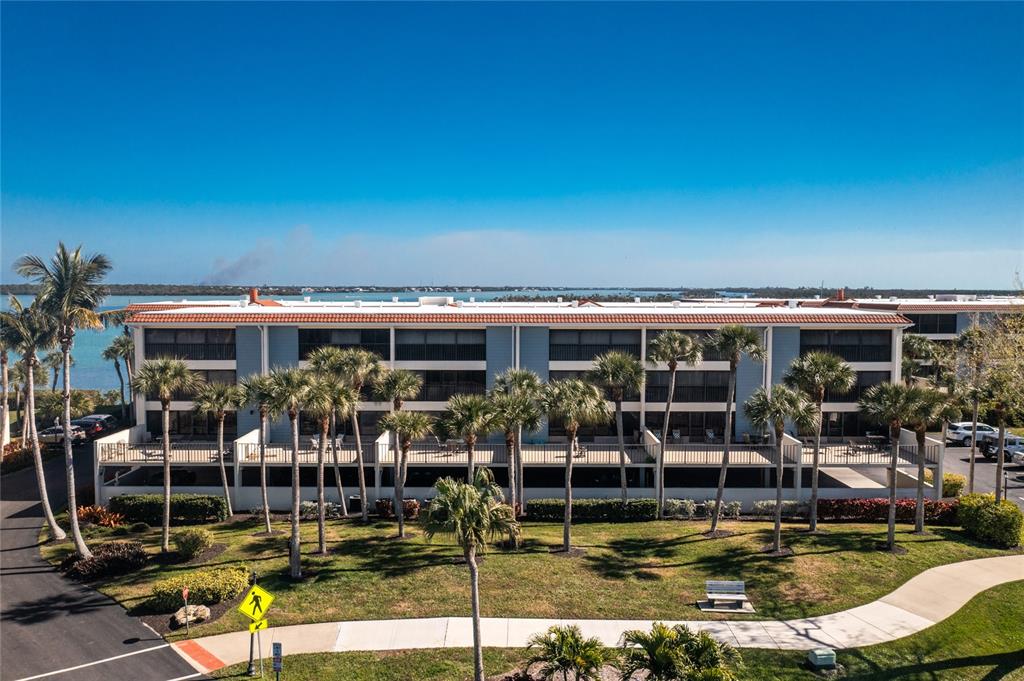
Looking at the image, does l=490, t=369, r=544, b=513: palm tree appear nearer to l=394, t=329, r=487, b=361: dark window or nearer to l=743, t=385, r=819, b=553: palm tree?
l=394, t=329, r=487, b=361: dark window

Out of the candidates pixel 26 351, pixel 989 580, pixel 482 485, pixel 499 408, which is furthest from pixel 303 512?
pixel 989 580

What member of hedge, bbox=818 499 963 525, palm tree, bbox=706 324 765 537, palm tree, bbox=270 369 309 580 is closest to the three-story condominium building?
hedge, bbox=818 499 963 525

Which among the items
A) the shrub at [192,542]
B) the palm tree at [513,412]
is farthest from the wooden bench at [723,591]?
the shrub at [192,542]

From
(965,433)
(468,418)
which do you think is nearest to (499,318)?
(468,418)

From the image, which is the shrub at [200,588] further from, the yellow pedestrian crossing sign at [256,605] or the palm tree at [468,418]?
the palm tree at [468,418]

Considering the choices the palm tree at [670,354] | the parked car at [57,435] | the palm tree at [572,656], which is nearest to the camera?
the palm tree at [572,656]

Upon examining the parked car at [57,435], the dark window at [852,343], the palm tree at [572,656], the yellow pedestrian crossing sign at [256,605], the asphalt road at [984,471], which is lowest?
the asphalt road at [984,471]

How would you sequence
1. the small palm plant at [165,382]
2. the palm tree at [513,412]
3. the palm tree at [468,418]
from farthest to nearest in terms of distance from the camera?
the small palm plant at [165,382] < the palm tree at [513,412] < the palm tree at [468,418]
